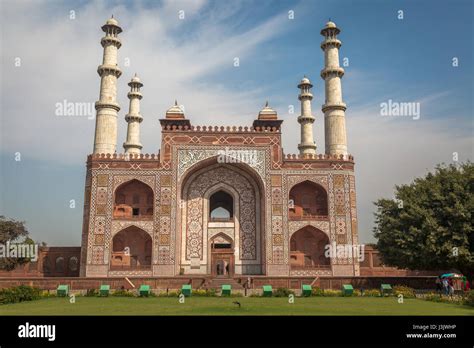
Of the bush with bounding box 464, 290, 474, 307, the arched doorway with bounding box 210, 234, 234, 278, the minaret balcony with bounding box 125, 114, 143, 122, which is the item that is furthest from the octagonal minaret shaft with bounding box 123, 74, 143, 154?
the bush with bounding box 464, 290, 474, 307

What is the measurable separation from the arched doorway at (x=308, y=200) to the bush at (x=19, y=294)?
1633cm

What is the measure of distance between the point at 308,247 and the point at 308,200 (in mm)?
3066

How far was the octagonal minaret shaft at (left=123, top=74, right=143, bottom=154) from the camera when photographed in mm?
37500

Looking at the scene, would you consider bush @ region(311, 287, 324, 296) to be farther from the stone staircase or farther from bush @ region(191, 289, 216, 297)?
the stone staircase

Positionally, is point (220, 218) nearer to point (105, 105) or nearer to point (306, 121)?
point (105, 105)

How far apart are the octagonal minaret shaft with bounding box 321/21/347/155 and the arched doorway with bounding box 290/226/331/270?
5550 millimetres

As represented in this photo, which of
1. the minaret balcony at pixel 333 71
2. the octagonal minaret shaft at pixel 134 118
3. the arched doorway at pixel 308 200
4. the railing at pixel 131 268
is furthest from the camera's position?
the octagonal minaret shaft at pixel 134 118

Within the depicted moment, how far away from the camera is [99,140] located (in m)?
30.3

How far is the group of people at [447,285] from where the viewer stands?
748 inches

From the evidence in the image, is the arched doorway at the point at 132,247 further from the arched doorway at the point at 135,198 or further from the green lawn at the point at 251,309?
the green lawn at the point at 251,309

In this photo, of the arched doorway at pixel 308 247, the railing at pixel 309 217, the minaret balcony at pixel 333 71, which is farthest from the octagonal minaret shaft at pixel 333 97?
the arched doorway at pixel 308 247

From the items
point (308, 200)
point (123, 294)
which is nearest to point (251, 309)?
point (123, 294)
